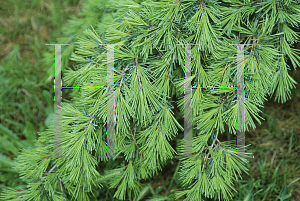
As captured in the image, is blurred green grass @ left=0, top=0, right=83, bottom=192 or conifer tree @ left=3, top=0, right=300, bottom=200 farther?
blurred green grass @ left=0, top=0, right=83, bottom=192

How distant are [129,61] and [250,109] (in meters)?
0.42

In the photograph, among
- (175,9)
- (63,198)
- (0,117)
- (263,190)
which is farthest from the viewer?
(0,117)

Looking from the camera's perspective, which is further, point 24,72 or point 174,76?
point 24,72

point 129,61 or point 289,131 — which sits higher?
point 129,61

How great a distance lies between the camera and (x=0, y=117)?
1414mm

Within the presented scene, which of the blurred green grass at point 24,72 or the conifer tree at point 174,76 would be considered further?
the blurred green grass at point 24,72

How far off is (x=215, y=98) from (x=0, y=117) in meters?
1.25

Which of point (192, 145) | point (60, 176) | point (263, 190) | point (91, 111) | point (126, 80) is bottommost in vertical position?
point (263, 190)

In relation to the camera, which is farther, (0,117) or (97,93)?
(0,117)

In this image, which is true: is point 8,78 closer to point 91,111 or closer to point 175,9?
point 91,111

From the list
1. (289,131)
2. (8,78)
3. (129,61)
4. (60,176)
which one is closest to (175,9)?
(129,61)

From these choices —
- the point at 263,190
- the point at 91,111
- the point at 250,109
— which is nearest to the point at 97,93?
the point at 91,111

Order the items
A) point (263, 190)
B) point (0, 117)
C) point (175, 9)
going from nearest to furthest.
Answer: point (175, 9) → point (263, 190) → point (0, 117)

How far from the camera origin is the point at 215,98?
801 millimetres
